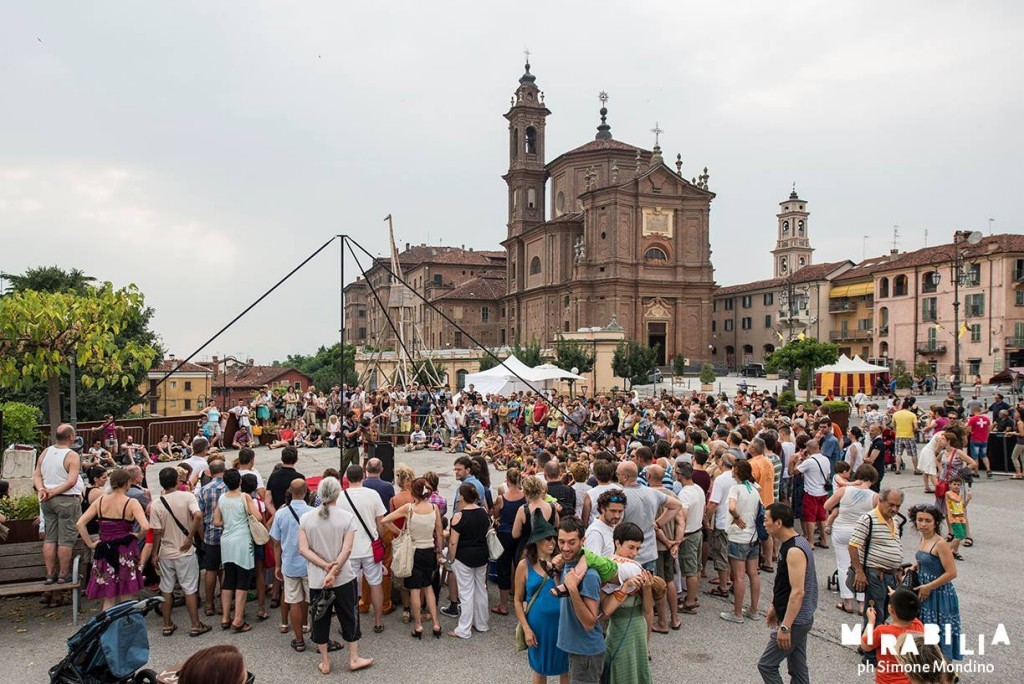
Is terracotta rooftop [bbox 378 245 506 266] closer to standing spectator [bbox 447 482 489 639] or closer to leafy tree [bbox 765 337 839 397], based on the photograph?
leafy tree [bbox 765 337 839 397]

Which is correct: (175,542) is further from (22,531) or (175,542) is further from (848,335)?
(848,335)

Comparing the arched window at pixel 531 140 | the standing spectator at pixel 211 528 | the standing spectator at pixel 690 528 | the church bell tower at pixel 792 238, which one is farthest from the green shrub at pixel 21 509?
the church bell tower at pixel 792 238

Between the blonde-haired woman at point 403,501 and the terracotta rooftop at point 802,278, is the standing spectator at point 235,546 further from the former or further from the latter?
the terracotta rooftop at point 802,278

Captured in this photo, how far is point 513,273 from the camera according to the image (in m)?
67.8

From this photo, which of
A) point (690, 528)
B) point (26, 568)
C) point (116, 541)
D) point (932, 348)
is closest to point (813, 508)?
point (690, 528)

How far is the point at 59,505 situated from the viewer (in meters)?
6.91

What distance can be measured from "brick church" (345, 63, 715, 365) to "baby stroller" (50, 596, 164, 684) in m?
38.7

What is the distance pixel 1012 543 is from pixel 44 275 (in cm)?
3912

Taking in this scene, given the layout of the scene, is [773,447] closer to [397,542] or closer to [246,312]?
[397,542]

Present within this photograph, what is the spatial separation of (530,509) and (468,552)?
745 mm

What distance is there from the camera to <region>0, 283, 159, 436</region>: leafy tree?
8805 mm

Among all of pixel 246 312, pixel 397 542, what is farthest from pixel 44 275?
pixel 397 542

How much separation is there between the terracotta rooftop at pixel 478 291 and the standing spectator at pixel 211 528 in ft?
211

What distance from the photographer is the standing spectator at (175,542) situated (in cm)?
649
